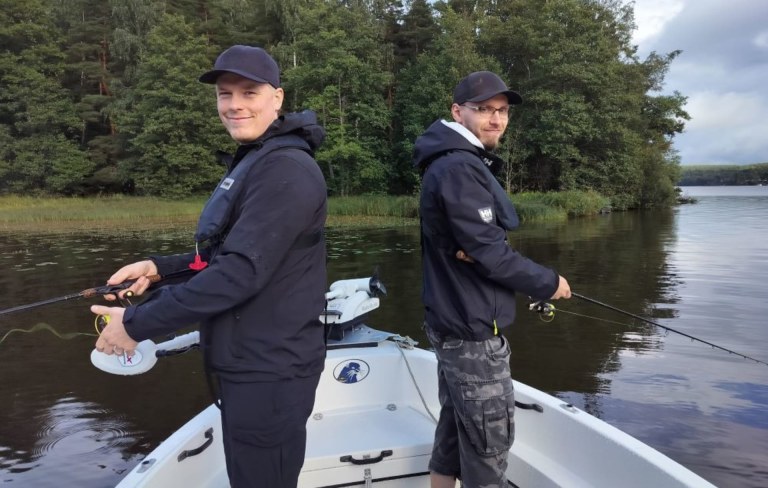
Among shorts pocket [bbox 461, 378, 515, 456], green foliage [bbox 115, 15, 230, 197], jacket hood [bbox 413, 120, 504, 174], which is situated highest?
green foliage [bbox 115, 15, 230, 197]

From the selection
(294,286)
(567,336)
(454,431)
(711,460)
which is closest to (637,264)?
(567,336)

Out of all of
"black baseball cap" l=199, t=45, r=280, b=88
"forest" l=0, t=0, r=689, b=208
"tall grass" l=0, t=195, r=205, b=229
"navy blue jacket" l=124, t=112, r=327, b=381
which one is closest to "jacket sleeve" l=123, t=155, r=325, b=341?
"navy blue jacket" l=124, t=112, r=327, b=381

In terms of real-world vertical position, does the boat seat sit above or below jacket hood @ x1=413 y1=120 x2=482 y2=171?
below

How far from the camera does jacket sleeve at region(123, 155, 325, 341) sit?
4.90 feet

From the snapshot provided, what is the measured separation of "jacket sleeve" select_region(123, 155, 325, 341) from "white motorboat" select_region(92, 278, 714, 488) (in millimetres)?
804

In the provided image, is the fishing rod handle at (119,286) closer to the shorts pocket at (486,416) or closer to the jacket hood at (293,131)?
the jacket hood at (293,131)

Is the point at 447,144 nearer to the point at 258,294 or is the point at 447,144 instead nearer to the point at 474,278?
the point at 474,278

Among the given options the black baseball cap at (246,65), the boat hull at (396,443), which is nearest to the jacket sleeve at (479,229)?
the black baseball cap at (246,65)

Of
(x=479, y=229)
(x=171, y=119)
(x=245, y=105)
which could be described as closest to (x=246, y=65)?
(x=245, y=105)

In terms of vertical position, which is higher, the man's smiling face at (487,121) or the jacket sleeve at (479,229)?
the man's smiling face at (487,121)

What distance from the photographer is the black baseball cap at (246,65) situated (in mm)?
1623

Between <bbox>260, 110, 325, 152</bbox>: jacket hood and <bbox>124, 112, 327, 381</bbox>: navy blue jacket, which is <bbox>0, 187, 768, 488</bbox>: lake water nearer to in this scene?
<bbox>124, 112, 327, 381</bbox>: navy blue jacket

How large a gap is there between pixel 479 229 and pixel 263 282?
2.78 ft

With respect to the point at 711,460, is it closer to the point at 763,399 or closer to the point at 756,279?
the point at 763,399
